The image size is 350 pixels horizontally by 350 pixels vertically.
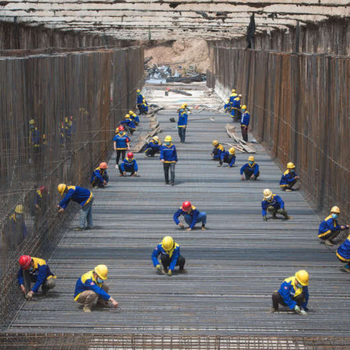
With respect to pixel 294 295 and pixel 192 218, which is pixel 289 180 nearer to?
pixel 192 218

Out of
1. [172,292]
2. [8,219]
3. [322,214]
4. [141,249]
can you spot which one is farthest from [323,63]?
[8,219]

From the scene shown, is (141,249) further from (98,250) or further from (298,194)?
(298,194)

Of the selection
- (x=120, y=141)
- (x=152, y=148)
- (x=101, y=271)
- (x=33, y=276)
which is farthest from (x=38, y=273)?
(x=152, y=148)

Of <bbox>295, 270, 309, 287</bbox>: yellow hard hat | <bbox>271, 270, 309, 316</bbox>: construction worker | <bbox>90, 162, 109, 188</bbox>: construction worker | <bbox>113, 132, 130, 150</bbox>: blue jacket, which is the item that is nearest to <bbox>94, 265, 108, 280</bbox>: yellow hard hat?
<bbox>271, 270, 309, 316</bbox>: construction worker

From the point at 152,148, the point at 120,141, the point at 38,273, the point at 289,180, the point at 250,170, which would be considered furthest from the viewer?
the point at 152,148

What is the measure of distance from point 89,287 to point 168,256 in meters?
2.20

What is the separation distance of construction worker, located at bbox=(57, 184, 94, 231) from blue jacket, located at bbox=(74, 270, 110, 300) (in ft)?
11.0

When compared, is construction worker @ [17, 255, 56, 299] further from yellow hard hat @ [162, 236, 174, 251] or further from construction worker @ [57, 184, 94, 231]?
construction worker @ [57, 184, 94, 231]

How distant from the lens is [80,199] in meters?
15.6

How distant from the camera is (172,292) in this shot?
12.6m

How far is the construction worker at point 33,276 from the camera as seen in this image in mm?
11656

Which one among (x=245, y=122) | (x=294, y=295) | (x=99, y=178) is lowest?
(x=294, y=295)

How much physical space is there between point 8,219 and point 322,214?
28.6ft

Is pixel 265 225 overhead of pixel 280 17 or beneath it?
beneath
